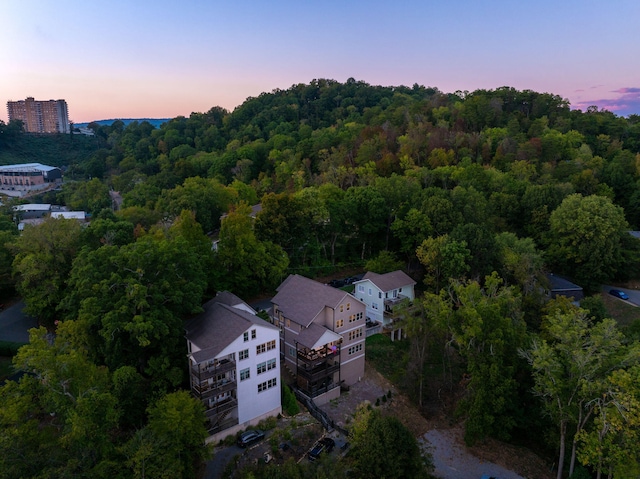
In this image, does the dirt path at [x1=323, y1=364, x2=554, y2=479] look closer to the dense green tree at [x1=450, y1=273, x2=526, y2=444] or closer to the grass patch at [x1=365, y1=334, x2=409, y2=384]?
the dense green tree at [x1=450, y1=273, x2=526, y2=444]

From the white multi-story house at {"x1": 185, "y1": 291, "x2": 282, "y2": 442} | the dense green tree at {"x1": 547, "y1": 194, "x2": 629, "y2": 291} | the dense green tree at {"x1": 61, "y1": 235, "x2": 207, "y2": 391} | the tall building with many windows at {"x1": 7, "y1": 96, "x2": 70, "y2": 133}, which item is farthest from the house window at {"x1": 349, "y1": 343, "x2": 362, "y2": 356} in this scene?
the tall building with many windows at {"x1": 7, "y1": 96, "x2": 70, "y2": 133}

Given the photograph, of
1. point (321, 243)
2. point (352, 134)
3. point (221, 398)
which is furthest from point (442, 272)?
point (352, 134)

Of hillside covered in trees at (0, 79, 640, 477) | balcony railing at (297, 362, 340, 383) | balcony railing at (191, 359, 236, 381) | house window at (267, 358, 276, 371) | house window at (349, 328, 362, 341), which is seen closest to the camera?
hillside covered in trees at (0, 79, 640, 477)

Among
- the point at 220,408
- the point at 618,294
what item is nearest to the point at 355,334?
the point at 220,408

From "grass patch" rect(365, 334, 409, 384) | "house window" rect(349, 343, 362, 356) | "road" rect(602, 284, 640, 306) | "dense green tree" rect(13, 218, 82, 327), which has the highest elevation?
"dense green tree" rect(13, 218, 82, 327)

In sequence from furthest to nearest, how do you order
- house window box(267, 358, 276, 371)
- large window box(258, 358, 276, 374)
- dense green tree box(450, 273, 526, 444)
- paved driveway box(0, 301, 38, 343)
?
1. paved driveway box(0, 301, 38, 343)
2. house window box(267, 358, 276, 371)
3. large window box(258, 358, 276, 374)
4. dense green tree box(450, 273, 526, 444)

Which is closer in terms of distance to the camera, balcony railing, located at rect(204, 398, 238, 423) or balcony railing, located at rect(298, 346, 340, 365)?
balcony railing, located at rect(204, 398, 238, 423)
